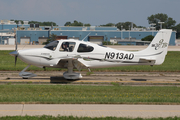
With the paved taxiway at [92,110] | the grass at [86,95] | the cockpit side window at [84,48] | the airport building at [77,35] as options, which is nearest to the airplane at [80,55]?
the cockpit side window at [84,48]

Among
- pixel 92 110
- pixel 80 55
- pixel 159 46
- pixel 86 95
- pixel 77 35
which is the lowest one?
pixel 77 35

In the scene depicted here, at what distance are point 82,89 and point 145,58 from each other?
208 inches

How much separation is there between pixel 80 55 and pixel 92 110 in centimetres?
694

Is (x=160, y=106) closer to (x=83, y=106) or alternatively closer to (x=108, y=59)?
(x=83, y=106)

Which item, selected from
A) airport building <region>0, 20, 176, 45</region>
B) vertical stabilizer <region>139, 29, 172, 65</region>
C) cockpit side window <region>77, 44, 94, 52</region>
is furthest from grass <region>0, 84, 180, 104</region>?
airport building <region>0, 20, 176, 45</region>

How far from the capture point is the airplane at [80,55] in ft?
48.4

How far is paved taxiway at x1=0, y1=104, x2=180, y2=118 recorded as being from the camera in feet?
25.7

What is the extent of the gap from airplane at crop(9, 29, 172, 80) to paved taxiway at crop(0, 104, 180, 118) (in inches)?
216

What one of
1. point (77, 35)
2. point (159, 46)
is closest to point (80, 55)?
point (159, 46)

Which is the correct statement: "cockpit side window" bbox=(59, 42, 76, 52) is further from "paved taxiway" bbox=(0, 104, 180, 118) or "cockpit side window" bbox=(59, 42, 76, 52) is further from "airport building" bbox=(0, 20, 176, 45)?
"airport building" bbox=(0, 20, 176, 45)

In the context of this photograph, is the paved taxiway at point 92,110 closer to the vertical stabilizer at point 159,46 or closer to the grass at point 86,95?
the grass at point 86,95

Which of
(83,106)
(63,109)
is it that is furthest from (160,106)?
(63,109)

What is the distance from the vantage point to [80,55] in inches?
589

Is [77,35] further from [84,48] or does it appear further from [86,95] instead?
[86,95]
